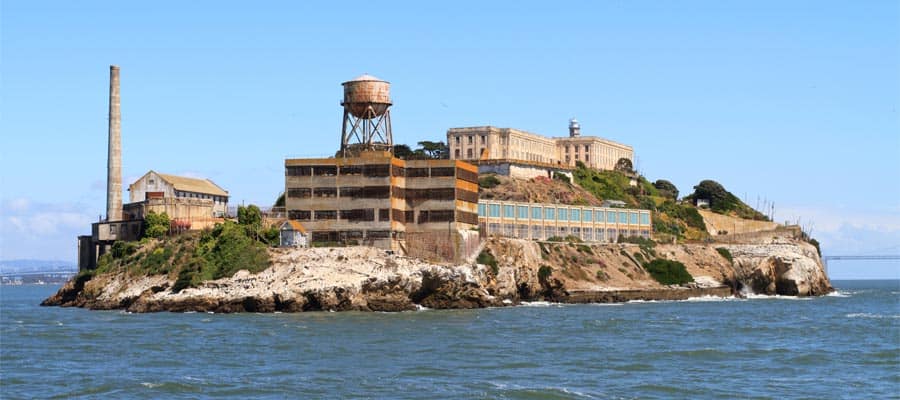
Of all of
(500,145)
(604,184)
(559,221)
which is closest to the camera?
(559,221)

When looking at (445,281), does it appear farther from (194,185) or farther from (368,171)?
(194,185)

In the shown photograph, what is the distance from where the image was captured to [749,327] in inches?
3300

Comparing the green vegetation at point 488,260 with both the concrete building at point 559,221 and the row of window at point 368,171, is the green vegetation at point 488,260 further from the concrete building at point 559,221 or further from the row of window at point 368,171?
the row of window at point 368,171

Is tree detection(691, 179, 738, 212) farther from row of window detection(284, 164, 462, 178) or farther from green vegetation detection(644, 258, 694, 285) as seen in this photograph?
row of window detection(284, 164, 462, 178)

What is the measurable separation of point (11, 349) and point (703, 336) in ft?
127

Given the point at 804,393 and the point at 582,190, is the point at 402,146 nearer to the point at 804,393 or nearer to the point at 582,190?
the point at 582,190

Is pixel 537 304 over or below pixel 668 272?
below

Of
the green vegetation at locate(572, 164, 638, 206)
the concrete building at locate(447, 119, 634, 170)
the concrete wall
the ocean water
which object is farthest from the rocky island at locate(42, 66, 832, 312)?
the green vegetation at locate(572, 164, 638, 206)

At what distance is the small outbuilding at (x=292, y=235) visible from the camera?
354 ft

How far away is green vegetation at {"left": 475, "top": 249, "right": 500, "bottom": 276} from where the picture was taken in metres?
112

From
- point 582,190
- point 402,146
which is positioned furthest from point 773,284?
point 402,146

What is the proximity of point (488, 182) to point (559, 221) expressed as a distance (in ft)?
73.8

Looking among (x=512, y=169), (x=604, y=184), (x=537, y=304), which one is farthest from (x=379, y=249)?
(x=604, y=184)

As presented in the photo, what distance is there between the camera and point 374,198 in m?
111
